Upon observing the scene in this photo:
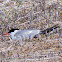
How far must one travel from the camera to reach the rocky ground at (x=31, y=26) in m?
4.34

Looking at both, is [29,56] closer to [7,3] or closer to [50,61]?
[50,61]

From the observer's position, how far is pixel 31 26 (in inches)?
235

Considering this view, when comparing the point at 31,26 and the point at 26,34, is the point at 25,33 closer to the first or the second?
the point at 26,34

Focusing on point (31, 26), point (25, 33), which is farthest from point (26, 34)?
point (31, 26)

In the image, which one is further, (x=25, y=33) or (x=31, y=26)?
(x=31, y=26)

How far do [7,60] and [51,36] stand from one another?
5.18ft

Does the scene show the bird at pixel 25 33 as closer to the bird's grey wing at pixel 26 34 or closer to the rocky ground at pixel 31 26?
the bird's grey wing at pixel 26 34

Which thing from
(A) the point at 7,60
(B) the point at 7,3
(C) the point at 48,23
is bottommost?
(A) the point at 7,60

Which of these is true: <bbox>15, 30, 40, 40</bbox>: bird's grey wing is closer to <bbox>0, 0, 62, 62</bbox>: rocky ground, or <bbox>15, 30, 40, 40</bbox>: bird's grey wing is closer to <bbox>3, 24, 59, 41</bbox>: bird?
<bbox>3, 24, 59, 41</bbox>: bird

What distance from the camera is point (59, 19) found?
606 centimetres

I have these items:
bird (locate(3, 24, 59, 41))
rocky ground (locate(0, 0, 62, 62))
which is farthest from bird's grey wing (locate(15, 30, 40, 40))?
rocky ground (locate(0, 0, 62, 62))

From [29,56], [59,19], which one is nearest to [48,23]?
[59,19]

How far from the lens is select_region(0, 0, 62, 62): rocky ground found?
4.34 metres

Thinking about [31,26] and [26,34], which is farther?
[31,26]
